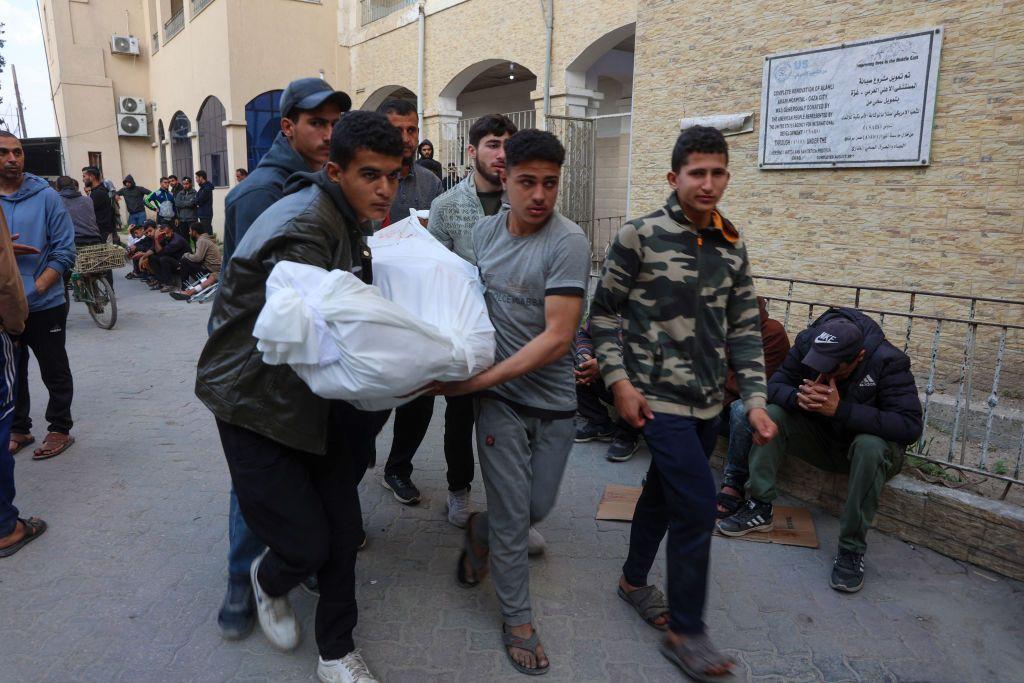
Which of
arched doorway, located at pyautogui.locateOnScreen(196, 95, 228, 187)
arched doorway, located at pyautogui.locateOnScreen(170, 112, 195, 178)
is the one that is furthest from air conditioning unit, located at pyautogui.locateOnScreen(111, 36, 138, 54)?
arched doorway, located at pyautogui.locateOnScreen(196, 95, 228, 187)

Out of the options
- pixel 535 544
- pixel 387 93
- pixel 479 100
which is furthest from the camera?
pixel 479 100

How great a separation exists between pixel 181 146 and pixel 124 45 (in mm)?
6501

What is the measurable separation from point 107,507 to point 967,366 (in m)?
4.75

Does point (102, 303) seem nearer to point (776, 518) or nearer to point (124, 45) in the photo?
point (776, 518)

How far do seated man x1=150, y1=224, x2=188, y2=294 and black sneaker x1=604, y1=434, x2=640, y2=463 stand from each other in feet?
31.8

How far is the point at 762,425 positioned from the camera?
2.58 meters

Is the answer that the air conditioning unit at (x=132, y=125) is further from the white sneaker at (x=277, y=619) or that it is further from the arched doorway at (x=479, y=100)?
the white sneaker at (x=277, y=619)

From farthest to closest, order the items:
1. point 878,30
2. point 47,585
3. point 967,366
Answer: point 878,30, point 967,366, point 47,585

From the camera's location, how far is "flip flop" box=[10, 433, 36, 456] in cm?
461

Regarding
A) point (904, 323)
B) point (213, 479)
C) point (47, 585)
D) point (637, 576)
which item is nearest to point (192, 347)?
point (213, 479)

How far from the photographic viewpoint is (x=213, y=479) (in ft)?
14.0

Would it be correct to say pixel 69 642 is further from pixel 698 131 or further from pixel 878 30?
pixel 878 30

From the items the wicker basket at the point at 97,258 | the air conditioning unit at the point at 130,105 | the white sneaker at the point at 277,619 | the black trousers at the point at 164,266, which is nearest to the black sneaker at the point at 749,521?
the white sneaker at the point at 277,619

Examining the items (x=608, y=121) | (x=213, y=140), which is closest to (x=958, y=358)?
(x=608, y=121)
